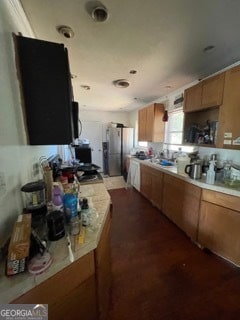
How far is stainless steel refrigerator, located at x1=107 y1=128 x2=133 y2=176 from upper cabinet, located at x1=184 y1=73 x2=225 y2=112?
303 centimetres

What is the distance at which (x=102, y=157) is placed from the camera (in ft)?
19.0

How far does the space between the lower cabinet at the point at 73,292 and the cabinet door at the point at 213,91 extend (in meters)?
2.18

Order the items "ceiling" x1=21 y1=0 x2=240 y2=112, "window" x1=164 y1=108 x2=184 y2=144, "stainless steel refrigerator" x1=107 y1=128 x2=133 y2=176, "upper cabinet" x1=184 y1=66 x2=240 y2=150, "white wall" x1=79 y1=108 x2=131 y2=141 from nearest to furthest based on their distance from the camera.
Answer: "ceiling" x1=21 y1=0 x2=240 y2=112 → "upper cabinet" x1=184 y1=66 x2=240 y2=150 → "window" x1=164 y1=108 x2=184 y2=144 → "stainless steel refrigerator" x1=107 y1=128 x2=133 y2=176 → "white wall" x1=79 y1=108 x2=131 y2=141

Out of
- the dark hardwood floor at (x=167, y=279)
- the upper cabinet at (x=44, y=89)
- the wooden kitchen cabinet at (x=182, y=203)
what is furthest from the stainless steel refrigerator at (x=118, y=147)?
the upper cabinet at (x=44, y=89)

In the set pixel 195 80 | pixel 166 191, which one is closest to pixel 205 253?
pixel 166 191

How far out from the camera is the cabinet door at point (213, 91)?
187 cm

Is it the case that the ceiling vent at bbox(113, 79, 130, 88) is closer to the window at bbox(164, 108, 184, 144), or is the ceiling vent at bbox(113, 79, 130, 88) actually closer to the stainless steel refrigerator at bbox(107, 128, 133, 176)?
the window at bbox(164, 108, 184, 144)

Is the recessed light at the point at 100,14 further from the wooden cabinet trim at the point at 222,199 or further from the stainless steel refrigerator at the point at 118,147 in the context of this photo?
the stainless steel refrigerator at the point at 118,147

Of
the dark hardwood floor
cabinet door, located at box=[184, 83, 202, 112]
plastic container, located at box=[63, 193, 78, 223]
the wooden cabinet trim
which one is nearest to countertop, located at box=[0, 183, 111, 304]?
plastic container, located at box=[63, 193, 78, 223]

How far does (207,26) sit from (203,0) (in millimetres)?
309

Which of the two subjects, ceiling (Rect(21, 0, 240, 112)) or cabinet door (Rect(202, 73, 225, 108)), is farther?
cabinet door (Rect(202, 73, 225, 108))

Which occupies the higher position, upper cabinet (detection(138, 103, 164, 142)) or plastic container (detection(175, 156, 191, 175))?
upper cabinet (detection(138, 103, 164, 142))

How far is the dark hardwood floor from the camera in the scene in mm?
1264

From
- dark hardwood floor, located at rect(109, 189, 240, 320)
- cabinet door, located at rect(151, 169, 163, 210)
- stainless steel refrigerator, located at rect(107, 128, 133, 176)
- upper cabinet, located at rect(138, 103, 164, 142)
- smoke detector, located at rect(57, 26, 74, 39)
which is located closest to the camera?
dark hardwood floor, located at rect(109, 189, 240, 320)
